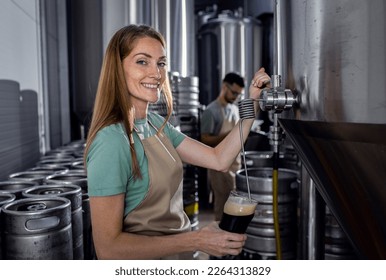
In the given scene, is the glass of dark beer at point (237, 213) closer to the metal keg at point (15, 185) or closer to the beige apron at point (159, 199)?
the beige apron at point (159, 199)

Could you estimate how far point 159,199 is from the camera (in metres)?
1.01

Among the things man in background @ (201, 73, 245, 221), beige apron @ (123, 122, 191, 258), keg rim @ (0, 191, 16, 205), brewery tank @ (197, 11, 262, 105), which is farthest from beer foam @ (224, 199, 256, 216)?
brewery tank @ (197, 11, 262, 105)

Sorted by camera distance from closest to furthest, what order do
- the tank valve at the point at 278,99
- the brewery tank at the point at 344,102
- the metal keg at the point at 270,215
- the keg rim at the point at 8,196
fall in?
the brewery tank at the point at 344,102 < the tank valve at the point at 278,99 < the keg rim at the point at 8,196 < the metal keg at the point at 270,215

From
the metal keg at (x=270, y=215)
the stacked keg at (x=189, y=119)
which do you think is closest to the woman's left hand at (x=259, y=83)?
the metal keg at (x=270, y=215)

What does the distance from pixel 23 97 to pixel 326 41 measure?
5.26 ft

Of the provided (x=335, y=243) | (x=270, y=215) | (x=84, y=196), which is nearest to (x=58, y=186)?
(x=84, y=196)

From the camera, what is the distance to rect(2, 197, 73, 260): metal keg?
105 cm

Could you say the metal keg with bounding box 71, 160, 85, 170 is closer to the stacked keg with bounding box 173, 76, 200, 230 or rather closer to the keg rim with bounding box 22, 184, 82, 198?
the keg rim with bounding box 22, 184, 82, 198

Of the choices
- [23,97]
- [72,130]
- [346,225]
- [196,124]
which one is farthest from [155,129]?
[72,130]

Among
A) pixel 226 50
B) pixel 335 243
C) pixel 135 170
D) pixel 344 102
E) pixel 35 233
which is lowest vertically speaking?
pixel 335 243

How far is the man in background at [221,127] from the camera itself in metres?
2.81

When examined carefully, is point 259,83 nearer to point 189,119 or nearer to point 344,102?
point 344,102

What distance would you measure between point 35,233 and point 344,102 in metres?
0.85

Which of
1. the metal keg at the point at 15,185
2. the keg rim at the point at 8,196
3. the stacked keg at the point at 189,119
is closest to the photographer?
the keg rim at the point at 8,196
